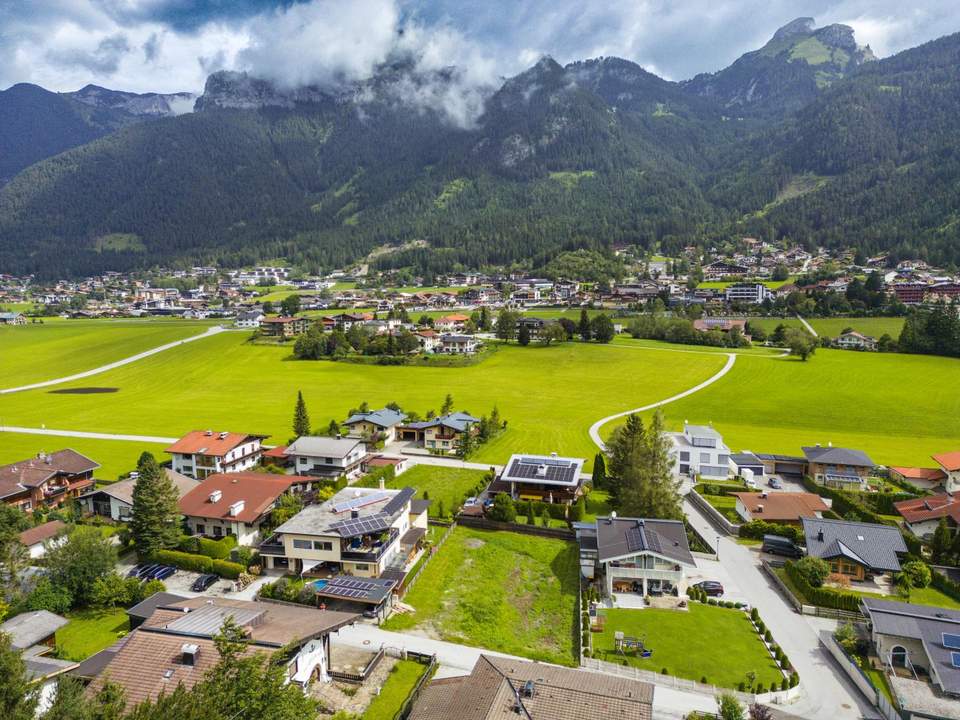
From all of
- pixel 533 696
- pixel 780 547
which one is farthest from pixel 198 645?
pixel 780 547

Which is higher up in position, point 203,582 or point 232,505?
point 232,505

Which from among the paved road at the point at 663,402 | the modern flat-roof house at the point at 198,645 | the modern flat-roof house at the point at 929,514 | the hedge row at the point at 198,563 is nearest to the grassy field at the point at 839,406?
the paved road at the point at 663,402

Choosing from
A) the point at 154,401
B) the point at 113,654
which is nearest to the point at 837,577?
the point at 113,654

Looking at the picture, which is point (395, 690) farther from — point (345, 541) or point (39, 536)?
point (39, 536)

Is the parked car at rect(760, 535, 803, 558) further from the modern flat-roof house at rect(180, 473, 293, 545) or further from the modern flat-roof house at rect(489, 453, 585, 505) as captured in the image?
the modern flat-roof house at rect(180, 473, 293, 545)

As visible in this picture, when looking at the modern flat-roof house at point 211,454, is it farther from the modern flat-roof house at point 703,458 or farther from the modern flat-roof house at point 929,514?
the modern flat-roof house at point 929,514

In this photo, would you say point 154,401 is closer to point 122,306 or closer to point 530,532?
point 530,532
